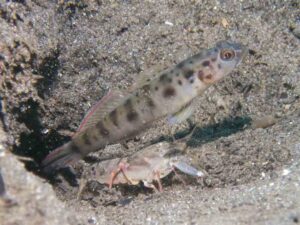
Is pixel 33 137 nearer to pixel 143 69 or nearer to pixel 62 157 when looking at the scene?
pixel 62 157

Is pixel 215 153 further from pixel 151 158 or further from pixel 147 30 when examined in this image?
pixel 147 30

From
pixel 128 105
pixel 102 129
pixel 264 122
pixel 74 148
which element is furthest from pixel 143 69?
pixel 264 122

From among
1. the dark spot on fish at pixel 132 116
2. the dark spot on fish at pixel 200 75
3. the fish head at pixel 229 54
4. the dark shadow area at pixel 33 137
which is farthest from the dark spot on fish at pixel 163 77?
the dark shadow area at pixel 33 137

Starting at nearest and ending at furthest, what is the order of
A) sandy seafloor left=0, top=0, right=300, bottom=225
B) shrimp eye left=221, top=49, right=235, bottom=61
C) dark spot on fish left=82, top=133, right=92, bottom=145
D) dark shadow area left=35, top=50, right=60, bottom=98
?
sandy seafloor left=0, top=0, right=300, bottom=225, shrimp eye left=221, top=49, right=235, bottom=61, dark spot on fish left=82, top=133, right=92, bottom=145, dark shadow area left=35, top=50, right=60, bottom=98

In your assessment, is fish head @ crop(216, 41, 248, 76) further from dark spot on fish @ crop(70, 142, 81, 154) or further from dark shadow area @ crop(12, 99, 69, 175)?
dark shadow area @ crop(12, 99, 69, 175)

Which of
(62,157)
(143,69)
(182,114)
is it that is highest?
(143,69)

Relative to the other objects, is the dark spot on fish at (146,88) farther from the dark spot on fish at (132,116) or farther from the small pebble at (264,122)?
the small pebble at (264,122)

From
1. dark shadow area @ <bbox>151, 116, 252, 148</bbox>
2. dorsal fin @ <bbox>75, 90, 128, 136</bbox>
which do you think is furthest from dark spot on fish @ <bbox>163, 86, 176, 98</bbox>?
dark shadow area @ <bbox>151, 116, 252, 148</bbox>
